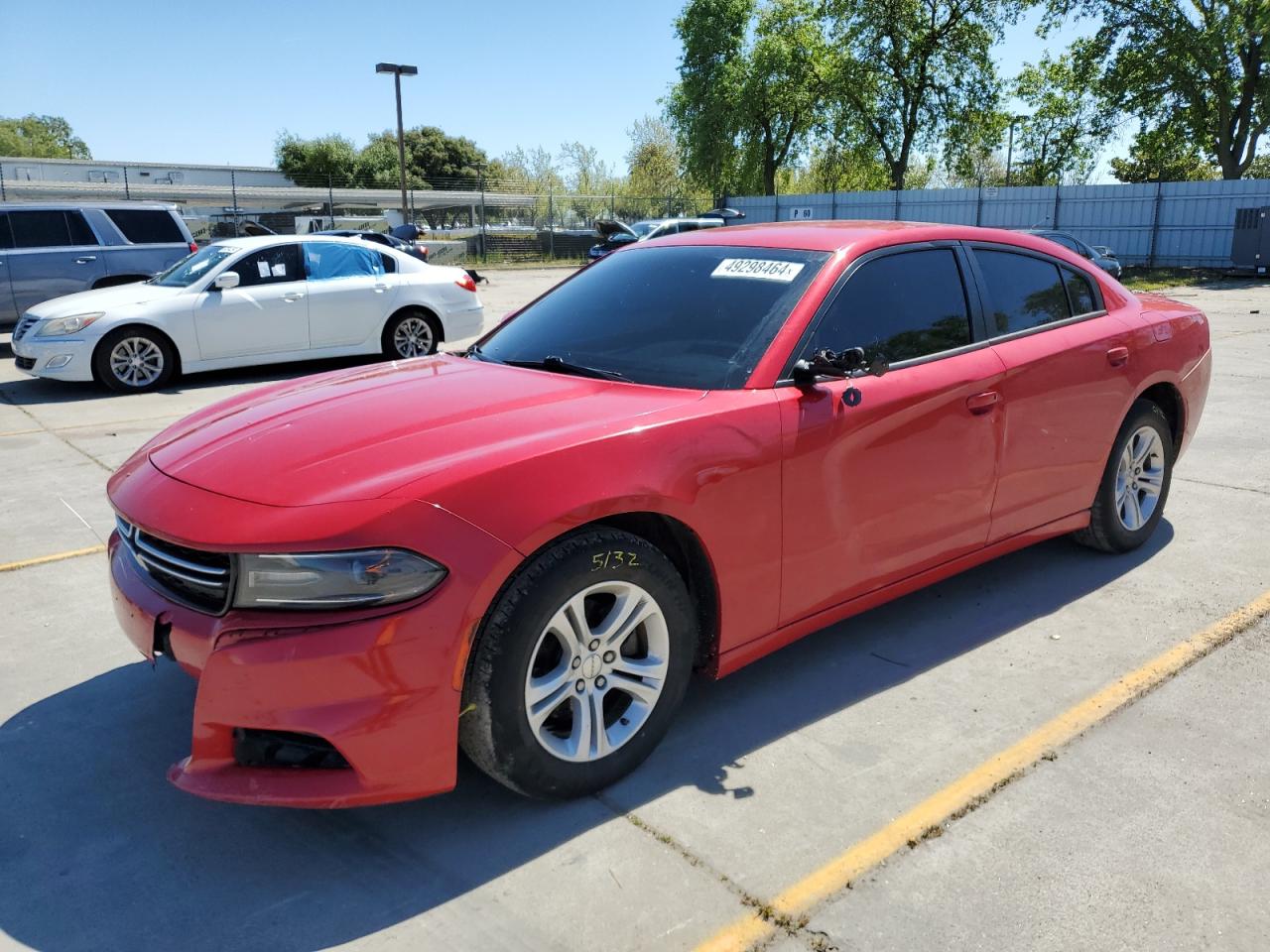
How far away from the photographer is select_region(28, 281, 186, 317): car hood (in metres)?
9.47

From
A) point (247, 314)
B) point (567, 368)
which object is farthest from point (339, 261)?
point (567, 368)

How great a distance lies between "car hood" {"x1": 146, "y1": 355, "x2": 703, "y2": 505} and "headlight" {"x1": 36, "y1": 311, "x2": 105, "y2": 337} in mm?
6985

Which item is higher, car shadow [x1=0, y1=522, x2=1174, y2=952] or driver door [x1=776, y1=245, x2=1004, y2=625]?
driver door [x1=776, y1=245, x2=1004, y2=625]

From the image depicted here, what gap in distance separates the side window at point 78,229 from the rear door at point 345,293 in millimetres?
3701

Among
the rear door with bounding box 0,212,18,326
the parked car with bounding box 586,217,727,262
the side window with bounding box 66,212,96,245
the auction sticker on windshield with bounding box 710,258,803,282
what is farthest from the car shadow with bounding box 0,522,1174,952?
the parked car with bounding box 586,217,727,262

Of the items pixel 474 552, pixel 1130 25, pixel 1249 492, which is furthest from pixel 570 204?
pixel 474 552

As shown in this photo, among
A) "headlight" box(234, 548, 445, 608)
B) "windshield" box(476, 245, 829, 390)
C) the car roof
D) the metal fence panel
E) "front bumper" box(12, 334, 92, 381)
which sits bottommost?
"front bumper" box(12, 334, 92, 381)

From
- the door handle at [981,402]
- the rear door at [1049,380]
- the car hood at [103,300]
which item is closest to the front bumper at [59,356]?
the car hood at [103,300]

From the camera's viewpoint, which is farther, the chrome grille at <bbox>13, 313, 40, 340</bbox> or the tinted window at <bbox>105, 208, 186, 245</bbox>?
the tinted window at <bbox>105, 208, 186, 245</bbox>

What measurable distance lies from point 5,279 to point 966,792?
12.6m

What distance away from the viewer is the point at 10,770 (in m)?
3.01

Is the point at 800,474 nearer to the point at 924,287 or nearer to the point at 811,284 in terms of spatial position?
the point at 811,284

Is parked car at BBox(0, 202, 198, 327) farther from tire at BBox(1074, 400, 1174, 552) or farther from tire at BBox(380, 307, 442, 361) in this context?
tire at BBox(1074, 400, 1174, 552)

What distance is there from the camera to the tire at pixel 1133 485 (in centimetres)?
450
